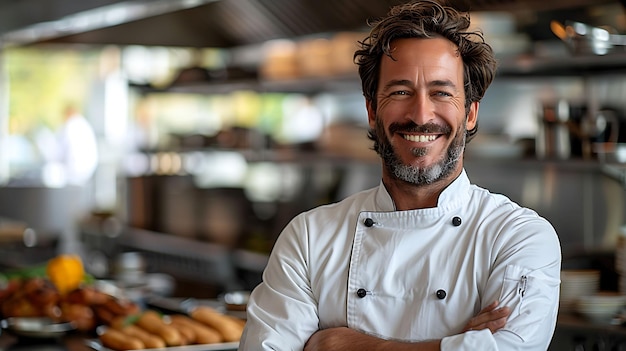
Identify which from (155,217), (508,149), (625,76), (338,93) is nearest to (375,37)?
(508,149)

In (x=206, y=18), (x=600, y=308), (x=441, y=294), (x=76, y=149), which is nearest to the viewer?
(x=441, y=294)

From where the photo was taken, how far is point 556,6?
4.66m

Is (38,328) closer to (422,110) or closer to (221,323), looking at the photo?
(221,323)

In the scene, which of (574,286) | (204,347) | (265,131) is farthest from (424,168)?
(265,131)

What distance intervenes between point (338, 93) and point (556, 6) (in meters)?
2.50

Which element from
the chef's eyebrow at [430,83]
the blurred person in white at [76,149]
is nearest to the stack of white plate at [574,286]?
the chef's eyebrow at [430,83]

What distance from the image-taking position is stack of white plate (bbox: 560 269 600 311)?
383cm

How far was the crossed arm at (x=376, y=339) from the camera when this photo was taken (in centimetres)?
216

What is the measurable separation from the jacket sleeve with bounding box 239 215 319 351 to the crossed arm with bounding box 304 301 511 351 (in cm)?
5

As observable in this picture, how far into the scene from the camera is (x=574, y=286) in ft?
12.6

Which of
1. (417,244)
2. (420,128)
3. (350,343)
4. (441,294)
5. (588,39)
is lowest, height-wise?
(350,343)

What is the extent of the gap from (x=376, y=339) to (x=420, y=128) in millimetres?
498

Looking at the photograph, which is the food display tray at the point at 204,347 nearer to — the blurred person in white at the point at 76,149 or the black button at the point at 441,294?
the black button at the point at 441,294

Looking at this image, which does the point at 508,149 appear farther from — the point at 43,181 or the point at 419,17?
the point at 43,181
